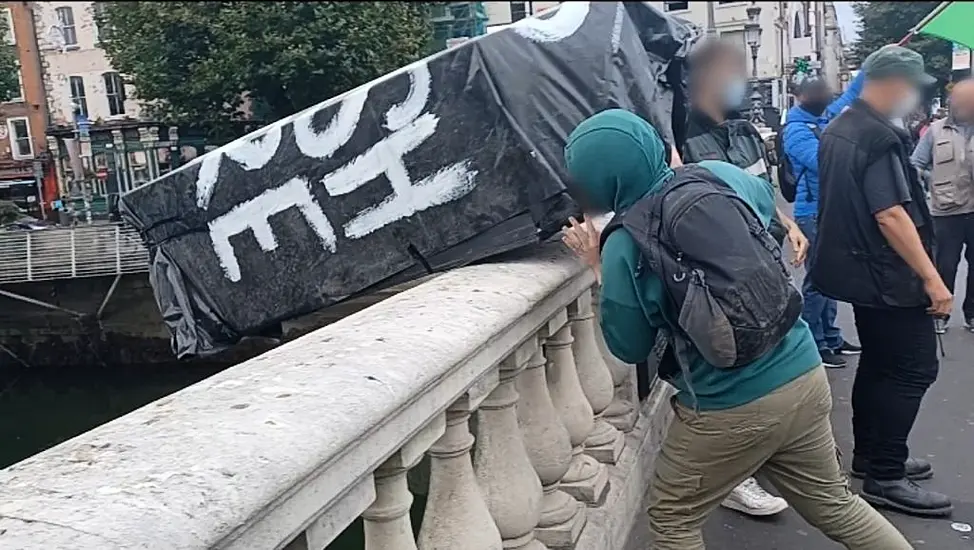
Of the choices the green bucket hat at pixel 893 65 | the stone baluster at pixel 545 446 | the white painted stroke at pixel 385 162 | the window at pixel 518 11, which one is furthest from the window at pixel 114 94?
the stone baluster at pixel 545 446

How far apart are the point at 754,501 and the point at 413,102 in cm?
180

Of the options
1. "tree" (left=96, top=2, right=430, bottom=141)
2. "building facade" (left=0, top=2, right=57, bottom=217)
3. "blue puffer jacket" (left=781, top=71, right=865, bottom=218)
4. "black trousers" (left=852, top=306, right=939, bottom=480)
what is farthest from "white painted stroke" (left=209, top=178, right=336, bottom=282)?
"building facade" (left=0, top=2, right=57, bottom=217)

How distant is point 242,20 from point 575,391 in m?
20.9

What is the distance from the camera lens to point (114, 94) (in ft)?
109

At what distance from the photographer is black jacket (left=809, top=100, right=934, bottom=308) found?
3.29 m

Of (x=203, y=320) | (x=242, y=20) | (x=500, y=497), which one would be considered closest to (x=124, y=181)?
(x=242, y=20)

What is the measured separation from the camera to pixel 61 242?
19.4 meters

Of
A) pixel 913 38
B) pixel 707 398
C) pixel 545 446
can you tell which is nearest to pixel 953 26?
pixel 913 38

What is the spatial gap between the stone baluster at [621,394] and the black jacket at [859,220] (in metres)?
0.81


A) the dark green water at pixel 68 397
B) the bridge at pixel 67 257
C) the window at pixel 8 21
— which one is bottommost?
the dark green water at pixel 68 397

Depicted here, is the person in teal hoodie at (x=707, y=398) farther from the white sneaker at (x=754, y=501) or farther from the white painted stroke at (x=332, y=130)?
the white painted stroke at (x=332, y=130)

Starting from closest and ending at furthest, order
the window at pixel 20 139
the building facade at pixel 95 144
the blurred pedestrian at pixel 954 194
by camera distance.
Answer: the blurred pedestrian at pixel 954 194, the window at pixel 20 139, the building facade at pixel 95 144

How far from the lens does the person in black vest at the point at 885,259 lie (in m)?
3.26

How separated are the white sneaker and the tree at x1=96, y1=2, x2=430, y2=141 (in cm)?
1828
